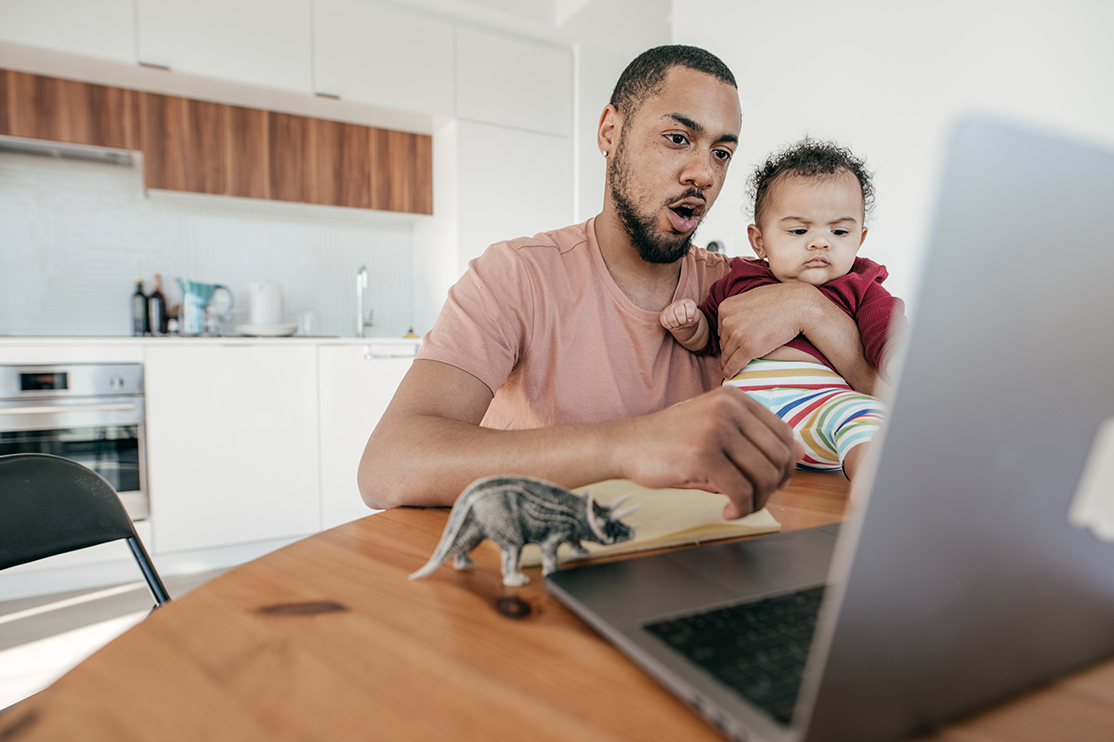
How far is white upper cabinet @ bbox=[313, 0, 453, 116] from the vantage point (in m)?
2.91

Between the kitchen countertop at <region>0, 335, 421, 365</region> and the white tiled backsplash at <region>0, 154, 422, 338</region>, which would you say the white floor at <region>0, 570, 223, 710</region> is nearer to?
the kitchen countertop at <region>0, 335, 421, 365</region>

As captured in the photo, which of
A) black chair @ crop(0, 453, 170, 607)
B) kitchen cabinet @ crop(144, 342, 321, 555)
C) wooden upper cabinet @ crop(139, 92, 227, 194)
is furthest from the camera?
wooden upper cabinet @ crop(139, 92, 227, 194)

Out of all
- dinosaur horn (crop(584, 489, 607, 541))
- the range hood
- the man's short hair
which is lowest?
dinosaur horn (crop(584, 489, 607, 541))

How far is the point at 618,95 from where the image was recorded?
1.34 metres

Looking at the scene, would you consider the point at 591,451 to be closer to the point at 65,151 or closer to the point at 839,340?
the point at 839,340

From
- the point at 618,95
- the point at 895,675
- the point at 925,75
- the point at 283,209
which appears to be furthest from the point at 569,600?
the point at 283,209

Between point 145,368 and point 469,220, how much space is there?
1715 millimetres

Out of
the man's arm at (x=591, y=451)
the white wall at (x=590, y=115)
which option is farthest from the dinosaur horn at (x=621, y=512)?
the white wall at (x=590, y=115)

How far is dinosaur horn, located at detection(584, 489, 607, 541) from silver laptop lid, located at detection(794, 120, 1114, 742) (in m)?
0.23

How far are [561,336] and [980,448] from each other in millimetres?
926

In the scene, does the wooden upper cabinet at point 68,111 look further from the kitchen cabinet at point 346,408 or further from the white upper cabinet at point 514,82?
the white upper cabinet at point 514,82

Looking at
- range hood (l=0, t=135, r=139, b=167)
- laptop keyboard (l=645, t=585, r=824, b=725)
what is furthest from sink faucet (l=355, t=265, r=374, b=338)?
laptop keyboard (l=645, t=585, r=824, b=725)

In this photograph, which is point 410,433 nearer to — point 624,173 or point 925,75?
point 624,173

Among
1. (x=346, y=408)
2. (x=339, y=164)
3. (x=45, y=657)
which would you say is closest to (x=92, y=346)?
(x=346, y=408)
